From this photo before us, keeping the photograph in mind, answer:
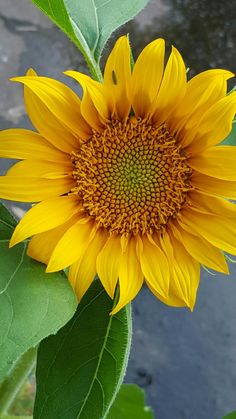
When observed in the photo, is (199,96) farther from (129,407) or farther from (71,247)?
(129,407)

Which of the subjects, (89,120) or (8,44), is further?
(8,44)

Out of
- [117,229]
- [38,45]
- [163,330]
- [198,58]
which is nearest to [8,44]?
[38,45]

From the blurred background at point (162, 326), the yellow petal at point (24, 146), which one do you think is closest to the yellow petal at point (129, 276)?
the yellow petal at point (24, 146)

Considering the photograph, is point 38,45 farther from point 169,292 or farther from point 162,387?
point 169,292

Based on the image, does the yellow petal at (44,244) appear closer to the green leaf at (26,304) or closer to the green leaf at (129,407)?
the green leaf at (26,304)

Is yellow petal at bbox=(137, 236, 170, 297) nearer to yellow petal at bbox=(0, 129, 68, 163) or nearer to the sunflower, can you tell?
the sunflower

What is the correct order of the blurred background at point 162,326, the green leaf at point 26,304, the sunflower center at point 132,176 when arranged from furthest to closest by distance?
the blurred background at point 162,326, the sunflower center at point 132,176, the green leaf at point 26,304
